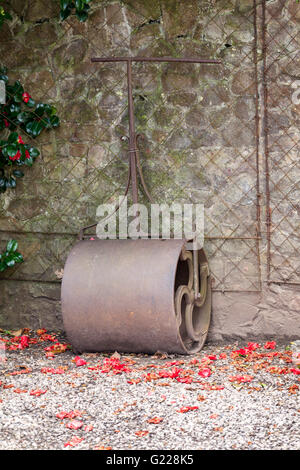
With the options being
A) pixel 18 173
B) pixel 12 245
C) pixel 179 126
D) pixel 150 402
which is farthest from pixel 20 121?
pixel 150 402

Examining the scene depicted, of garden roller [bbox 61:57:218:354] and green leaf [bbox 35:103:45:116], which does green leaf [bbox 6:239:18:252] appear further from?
green leaf [bbox 35:103:45:116]

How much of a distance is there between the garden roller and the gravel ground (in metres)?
0.12

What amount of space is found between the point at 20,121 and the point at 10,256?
0.85 meters

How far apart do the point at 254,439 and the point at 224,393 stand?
52 cm

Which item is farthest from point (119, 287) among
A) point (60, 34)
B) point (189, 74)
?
point (60, 34)

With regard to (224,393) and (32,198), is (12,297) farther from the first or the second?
(224,393)

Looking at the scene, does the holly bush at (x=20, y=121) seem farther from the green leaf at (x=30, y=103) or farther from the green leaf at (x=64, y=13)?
the green leaf at (x=64, y=13)

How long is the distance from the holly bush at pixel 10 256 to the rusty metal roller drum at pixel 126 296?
0.60 metres

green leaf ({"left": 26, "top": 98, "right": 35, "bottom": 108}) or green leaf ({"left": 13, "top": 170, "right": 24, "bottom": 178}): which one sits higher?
green leaf ({"left": 26, "top": 98, "right": 35, "bottom": 108})

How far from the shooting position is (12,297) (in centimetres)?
420

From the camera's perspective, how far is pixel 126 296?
338cm

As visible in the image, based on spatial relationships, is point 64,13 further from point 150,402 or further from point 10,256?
point 150,402

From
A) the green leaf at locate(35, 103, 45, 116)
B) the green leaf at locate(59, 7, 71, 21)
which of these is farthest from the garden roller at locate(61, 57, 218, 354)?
the green leaf at locate(35, 103, 45, 116)

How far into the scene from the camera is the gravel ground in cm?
240
